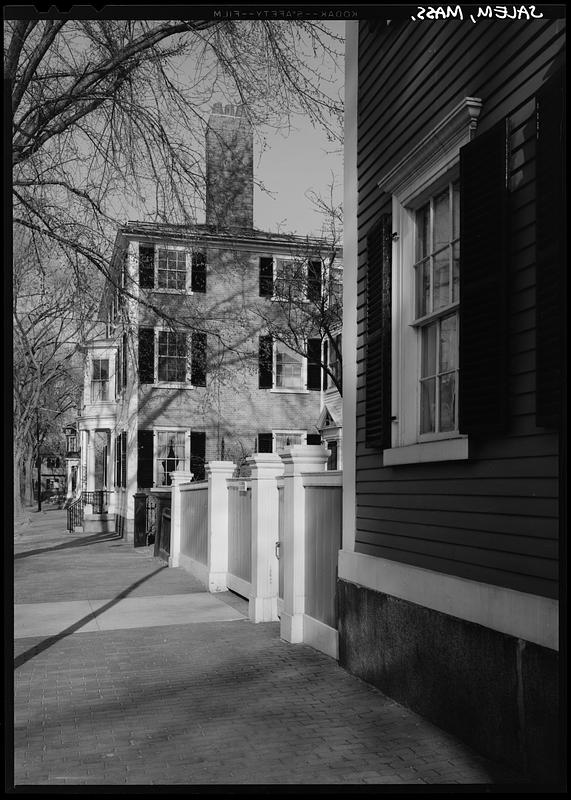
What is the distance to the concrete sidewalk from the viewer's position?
181 inches

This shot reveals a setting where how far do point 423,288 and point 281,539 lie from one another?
3.66 meters

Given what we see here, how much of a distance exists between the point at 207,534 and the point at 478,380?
8587 mm

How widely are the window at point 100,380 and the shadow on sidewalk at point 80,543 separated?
22.1ft

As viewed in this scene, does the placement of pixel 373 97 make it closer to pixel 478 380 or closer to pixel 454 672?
pixel 478 380

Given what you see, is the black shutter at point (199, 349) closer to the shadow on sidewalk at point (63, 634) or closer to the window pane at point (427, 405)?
the shadow on sidewalk at point (63, 634)

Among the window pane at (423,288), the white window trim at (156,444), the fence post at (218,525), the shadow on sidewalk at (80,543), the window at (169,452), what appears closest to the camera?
the window pane at (423,288)

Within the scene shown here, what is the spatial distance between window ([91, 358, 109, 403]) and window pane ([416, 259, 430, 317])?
27829mm

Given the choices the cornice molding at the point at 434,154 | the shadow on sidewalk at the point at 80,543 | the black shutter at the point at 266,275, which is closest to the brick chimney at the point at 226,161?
the cornice molding at the point at 434,154

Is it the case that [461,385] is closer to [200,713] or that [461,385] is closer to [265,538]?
[200,713]

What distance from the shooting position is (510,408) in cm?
453

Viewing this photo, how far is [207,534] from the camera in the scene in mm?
12750

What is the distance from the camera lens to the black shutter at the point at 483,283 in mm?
4562

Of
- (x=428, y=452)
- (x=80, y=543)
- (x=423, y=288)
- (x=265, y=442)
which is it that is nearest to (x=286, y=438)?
(x=265, y=442)
